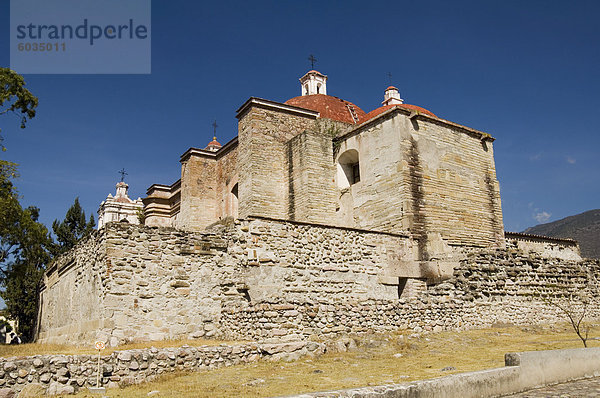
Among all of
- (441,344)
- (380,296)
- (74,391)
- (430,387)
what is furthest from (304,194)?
(430,387)

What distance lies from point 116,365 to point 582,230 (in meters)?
58.6

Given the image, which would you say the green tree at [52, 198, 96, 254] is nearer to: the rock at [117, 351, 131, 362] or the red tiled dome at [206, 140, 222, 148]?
the red tiled dome at [206, 140, 222, 148]

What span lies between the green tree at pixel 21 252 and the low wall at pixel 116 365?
9.94 m

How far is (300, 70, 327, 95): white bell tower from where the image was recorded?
26969mm

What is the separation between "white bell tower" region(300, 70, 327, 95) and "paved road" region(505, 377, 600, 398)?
2254 cm

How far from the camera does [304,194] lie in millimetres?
16969

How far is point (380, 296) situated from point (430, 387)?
8606 millimetres

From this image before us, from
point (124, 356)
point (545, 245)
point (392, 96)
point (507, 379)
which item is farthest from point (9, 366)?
point (392, 96)

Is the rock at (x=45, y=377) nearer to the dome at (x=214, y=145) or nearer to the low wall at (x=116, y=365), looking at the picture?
the low wall at (x=116, y=365)

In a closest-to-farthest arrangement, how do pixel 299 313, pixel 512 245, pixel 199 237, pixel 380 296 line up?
pixel 299 313 → pixel 199 237 → pixel 380 296 → pixel 512 245

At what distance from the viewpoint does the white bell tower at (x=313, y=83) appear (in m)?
27.0

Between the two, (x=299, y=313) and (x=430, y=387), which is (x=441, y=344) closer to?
(x=299, y=313)

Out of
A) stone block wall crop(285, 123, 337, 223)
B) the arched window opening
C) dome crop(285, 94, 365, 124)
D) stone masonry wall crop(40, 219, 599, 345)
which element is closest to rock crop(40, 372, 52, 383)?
stone masonry wall crop(40, 219, 599, 345)

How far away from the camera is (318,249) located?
12.4 metres
